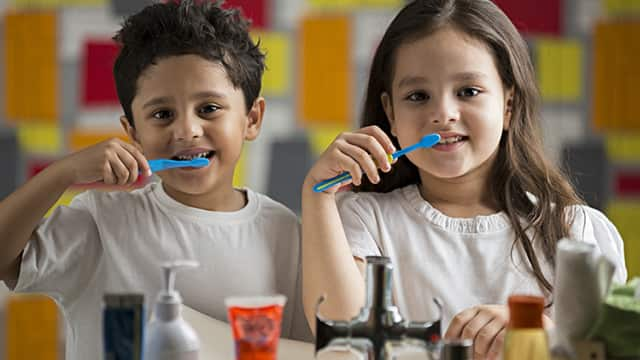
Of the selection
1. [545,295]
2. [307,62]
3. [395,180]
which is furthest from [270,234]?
[307,62]

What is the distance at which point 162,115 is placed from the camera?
3.50 ft

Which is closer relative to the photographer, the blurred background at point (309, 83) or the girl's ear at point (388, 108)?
the girl's ear at point (388, 108)

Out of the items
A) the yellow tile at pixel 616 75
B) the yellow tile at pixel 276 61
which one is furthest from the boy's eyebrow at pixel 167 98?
the yellow tile at pixel 616 75

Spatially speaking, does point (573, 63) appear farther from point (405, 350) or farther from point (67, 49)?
point (405, 350)

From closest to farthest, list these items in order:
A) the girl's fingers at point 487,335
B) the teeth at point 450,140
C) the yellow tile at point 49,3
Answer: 1. the girl's fingers at point 487,335
2. the teeth at point 450,140
3. the yellow tile at point 49,3

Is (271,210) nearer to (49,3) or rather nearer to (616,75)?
(49,3)

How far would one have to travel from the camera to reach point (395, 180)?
1.28 metres

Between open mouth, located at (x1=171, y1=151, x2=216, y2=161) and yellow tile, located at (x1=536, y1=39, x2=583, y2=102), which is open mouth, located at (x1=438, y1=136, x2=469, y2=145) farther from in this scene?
yellow tile, located at (x1=536, y1=39, x2=583, y2=102)

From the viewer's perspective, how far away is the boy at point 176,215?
1.05 meters

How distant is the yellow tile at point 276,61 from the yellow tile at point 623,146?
2.50 feet

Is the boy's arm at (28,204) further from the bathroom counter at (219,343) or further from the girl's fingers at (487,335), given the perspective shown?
the girl's fingers at (487,335)

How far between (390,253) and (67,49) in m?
1.06

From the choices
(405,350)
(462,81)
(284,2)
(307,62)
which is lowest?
(405,350)

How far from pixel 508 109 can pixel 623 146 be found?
893mm
